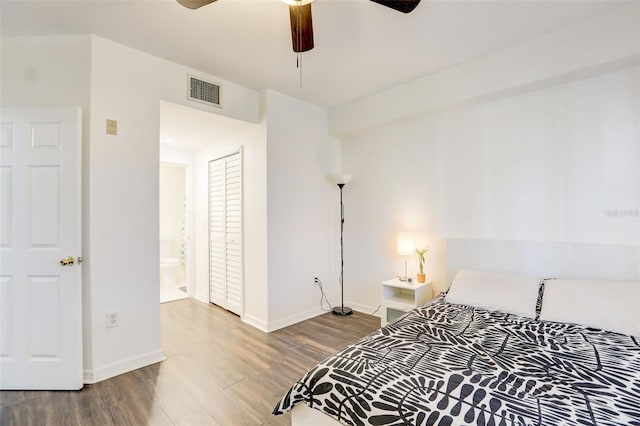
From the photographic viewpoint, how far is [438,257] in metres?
3.26

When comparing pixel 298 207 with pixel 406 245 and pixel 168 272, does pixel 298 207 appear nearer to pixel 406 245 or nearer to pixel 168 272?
pixel 406 245

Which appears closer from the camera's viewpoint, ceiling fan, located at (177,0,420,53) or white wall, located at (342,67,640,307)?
ceiling fan, located at (177,0,420,53)

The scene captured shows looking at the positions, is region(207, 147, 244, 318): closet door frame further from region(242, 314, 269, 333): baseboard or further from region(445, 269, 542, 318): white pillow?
region(445, 269, 542, 318): white pillow

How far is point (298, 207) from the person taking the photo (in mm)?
3680

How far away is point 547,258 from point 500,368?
1601 mm

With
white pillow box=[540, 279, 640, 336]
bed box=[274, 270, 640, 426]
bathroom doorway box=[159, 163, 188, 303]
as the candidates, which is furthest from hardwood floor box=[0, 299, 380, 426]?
bathroom doorway box=[159, 163, 188, 303]

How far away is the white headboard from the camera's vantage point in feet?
7.36

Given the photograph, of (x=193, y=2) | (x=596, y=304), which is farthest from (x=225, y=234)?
(x=596, y=304)

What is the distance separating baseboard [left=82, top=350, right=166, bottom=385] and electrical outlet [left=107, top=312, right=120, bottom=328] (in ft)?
0.98

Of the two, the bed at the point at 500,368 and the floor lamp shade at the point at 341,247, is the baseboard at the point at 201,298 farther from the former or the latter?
the bed at the point at 500,368

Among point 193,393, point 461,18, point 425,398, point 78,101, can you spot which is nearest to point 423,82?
point 461,18

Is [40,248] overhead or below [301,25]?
below

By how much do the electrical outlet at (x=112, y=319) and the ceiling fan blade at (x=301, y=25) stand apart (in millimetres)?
2474

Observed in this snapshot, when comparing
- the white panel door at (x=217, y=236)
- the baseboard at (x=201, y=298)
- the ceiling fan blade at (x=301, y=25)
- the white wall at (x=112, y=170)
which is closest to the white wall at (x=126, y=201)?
the white wall at (x=112, y=170)
